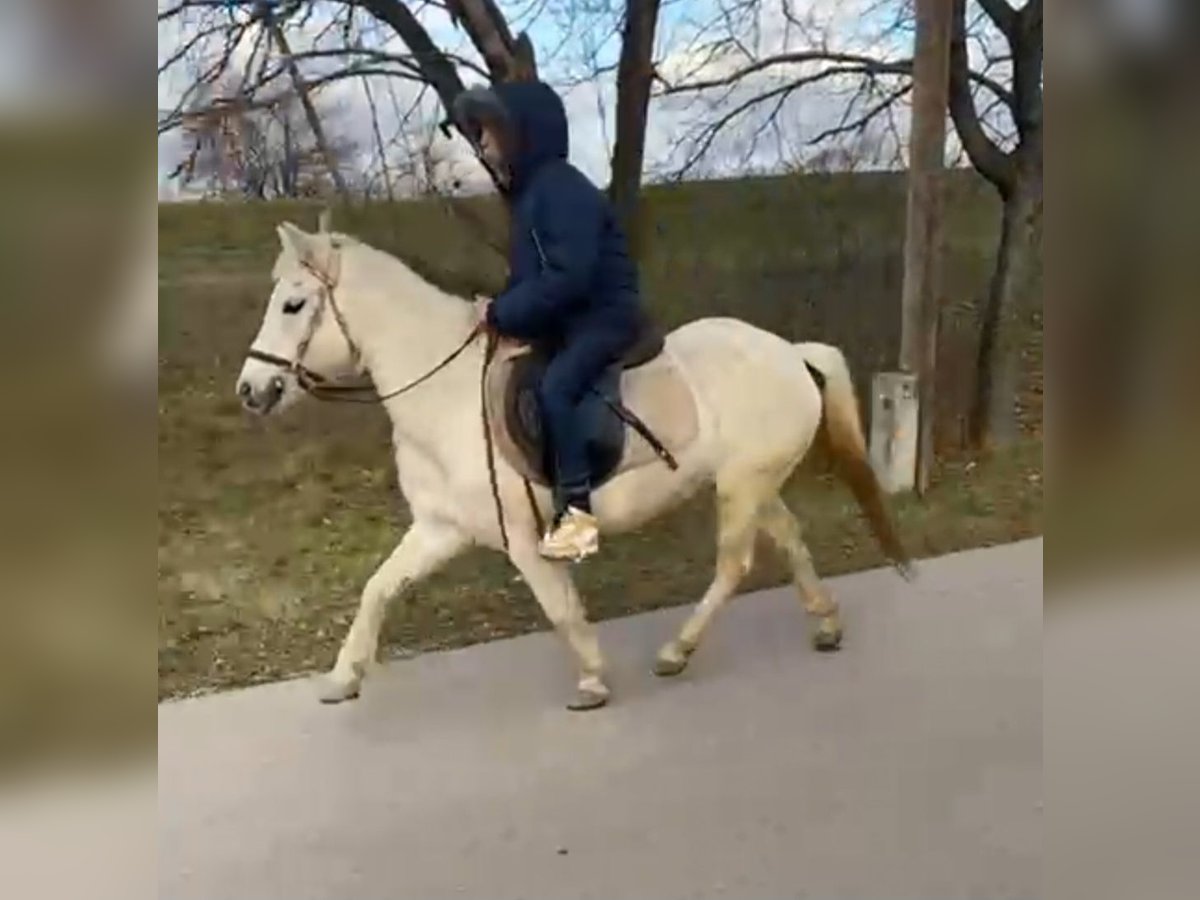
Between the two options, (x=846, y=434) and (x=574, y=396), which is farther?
(x=846, y=434)

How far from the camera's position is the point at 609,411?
185 centimetres

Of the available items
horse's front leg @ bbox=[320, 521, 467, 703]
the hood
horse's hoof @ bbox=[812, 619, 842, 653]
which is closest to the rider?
the hood

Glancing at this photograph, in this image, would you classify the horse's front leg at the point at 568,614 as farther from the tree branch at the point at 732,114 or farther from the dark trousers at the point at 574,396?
the tree branch at the point at 732,114

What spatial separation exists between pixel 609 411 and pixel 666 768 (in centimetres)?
46

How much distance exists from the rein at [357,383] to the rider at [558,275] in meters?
0.04

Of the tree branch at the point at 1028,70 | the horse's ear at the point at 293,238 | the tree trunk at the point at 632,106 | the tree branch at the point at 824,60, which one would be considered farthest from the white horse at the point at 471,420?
the tree branch at the point at 1028,70

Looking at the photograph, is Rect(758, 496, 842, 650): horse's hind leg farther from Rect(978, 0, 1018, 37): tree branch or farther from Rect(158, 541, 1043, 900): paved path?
Rect(978, 0, 1018, 37): tree branch

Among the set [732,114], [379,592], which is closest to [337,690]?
[379,592]

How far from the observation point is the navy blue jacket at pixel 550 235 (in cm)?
176

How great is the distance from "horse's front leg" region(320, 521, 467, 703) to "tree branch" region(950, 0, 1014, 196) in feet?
2.86

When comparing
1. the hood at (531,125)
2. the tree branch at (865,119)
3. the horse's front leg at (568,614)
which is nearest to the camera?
the hood at (531,125)

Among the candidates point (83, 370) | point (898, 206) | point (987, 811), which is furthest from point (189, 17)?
point (987, 811)

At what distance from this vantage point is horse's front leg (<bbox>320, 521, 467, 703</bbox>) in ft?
5.91

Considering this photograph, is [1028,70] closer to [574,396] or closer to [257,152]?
[574,396]
